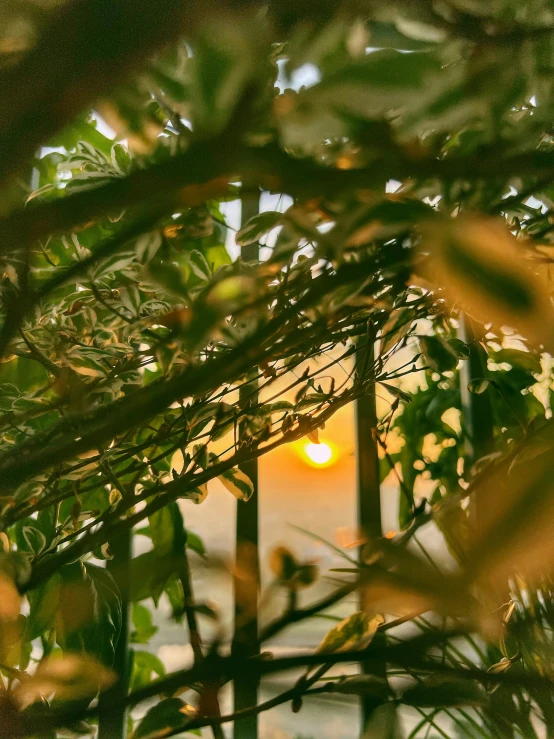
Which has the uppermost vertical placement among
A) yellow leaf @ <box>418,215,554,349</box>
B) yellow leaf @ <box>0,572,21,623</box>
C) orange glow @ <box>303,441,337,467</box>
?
orange glow @ <box>303,441,337,467</box>

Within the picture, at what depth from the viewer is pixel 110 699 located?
0.23 meters

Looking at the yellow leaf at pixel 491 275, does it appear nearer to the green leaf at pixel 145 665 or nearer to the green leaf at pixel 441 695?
the green leaf at pixel 441 695

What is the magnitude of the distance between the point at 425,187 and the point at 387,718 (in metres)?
0.34

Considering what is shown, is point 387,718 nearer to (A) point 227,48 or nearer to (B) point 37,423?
(A) point 227,48

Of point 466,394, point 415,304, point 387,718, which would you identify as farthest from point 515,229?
point 466,394

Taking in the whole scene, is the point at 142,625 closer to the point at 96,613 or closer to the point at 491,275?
the point at 96,613

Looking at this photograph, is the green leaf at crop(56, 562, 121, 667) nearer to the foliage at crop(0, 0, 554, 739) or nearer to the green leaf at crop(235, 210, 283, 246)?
the foliage at crop(0, 0, 554, 739)

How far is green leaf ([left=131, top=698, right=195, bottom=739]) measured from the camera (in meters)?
0.33

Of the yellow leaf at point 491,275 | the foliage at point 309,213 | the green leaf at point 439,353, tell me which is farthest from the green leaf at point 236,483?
the yellow leaf at point 491,275

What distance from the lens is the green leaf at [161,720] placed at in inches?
13.1

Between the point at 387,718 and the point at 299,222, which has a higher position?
the point at 299,222

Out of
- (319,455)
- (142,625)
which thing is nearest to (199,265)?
(319,455)

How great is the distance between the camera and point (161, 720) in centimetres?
35

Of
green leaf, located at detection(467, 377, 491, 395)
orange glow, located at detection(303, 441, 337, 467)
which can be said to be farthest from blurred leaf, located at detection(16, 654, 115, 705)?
orange glow, located at detection(303, 441, 337, 467)
